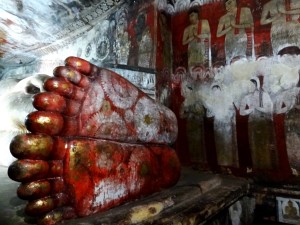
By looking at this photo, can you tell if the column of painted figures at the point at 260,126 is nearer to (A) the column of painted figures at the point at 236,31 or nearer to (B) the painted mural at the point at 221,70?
(B) the painted mural at the point at 221,70

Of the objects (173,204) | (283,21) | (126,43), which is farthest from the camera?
(126,43)

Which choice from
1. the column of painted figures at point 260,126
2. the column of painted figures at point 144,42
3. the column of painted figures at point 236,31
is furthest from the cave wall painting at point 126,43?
the column of painted figures at point 260,126

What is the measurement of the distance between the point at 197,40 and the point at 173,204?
4.11 ft

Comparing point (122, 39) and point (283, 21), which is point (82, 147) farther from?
point (122, 39)

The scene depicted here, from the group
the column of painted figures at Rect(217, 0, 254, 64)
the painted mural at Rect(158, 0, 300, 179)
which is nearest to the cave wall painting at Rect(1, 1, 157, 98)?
the painted mural at Rect(158, 0, 300, 179)

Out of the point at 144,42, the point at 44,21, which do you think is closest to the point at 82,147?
the point at 144,42

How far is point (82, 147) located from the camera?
76 centimetres

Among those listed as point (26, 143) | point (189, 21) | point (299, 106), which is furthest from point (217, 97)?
point (26, 143)

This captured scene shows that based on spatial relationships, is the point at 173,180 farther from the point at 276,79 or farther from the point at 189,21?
the point at 189,21

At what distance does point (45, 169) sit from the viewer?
673 millimetres

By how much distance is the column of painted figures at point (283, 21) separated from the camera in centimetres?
138

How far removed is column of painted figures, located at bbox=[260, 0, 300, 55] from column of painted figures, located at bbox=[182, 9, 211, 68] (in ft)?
1.33

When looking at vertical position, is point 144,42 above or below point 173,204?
above

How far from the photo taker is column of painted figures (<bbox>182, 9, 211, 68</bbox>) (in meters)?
1.76
